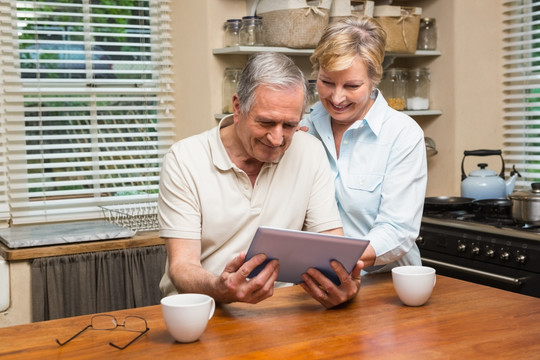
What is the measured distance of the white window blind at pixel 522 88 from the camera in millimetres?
4008

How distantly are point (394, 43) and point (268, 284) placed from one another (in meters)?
2.46

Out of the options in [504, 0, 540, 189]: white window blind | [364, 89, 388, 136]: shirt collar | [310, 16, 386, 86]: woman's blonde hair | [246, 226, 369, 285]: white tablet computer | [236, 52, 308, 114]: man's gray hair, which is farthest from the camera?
[504, 0, 540, 189]: white window blind

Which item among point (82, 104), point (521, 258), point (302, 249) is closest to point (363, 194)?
point (302, 249)

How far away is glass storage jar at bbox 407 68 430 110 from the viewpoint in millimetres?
4133

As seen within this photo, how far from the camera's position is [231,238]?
2047mm

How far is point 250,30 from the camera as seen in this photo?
3453 millimetres

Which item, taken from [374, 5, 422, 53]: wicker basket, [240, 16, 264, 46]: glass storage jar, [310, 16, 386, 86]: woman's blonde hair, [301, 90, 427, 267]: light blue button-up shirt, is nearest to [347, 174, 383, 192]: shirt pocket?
[301, 90, 427, 267]: light blue button-up shirt

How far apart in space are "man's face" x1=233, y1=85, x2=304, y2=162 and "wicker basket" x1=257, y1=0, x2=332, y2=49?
1510mm

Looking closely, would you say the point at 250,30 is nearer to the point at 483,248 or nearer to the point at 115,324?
the point at 483,248

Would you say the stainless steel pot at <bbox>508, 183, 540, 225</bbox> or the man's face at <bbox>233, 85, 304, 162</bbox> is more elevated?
the man's face at <bbox>233, 85, 304, 162</bbox>

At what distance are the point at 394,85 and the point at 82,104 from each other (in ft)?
5.79

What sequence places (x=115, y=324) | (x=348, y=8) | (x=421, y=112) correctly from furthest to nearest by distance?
(x=421, y=112) < (x=348, y=8) < (x=115, y=324)

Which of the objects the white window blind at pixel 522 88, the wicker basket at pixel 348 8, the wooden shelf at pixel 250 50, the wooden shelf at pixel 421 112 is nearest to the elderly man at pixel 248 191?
the wooden shelf at pixel 250 50

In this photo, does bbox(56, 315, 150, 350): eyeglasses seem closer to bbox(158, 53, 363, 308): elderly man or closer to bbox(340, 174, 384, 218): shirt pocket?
bbox(158, 53, 363, 308): elderly man
